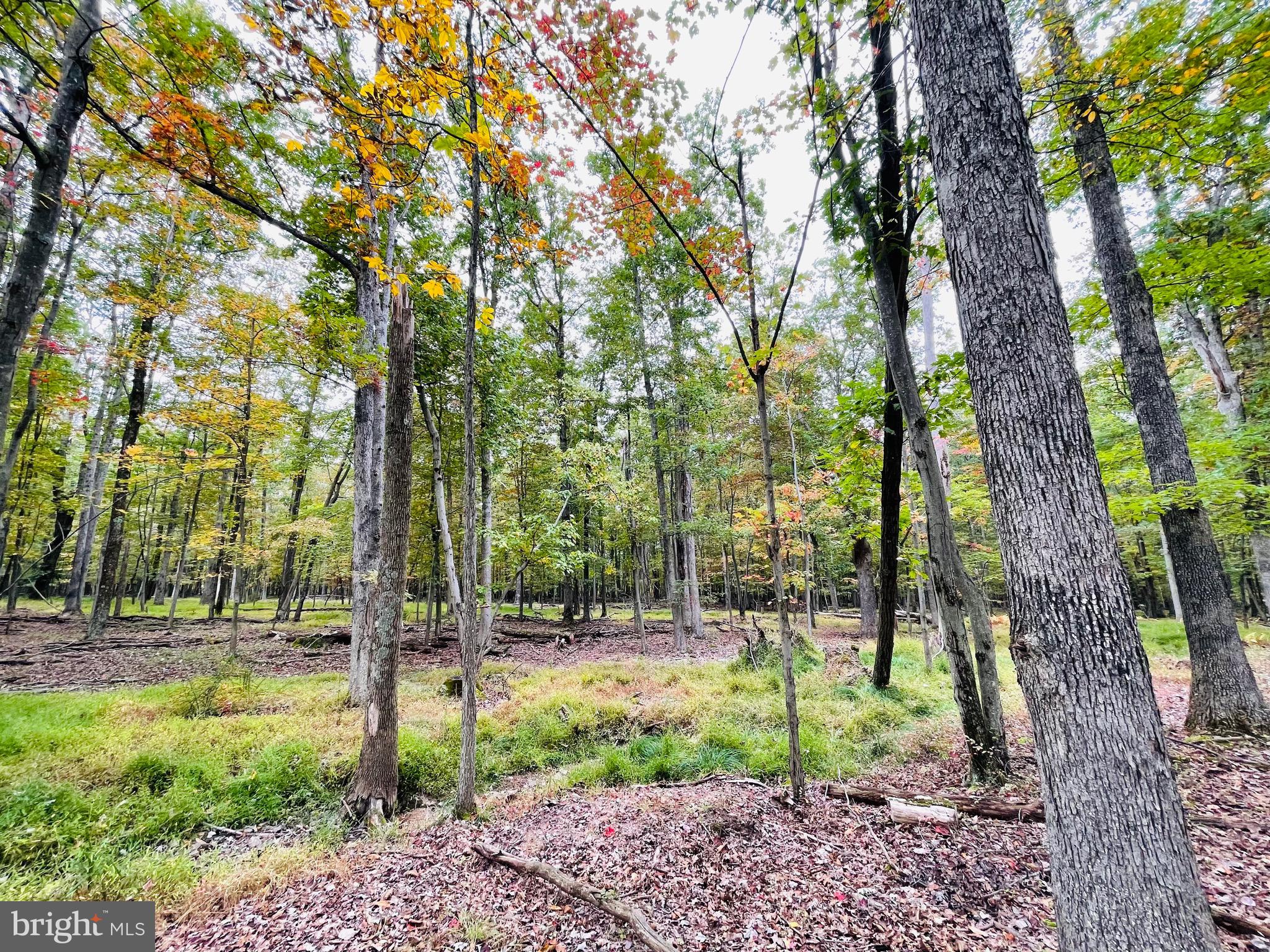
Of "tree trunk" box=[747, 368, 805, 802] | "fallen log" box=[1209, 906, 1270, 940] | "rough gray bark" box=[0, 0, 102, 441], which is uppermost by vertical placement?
"rough gray bark" box=[0, 0, 102, 441]

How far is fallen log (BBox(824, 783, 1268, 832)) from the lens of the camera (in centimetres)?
330

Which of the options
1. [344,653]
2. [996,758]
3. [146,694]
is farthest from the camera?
[344,653]

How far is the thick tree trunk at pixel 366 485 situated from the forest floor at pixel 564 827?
1.05 m

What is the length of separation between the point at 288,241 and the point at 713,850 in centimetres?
1525

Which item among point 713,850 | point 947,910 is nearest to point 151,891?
point 713,850

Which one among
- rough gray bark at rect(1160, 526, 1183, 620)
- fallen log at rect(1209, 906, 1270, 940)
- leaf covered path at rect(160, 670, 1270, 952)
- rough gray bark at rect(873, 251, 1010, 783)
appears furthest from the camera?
rough gray bark at rect(1160, 526, 1183, 620)

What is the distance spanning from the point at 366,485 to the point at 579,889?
735 centimetres

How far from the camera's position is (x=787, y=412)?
1457 centimetres

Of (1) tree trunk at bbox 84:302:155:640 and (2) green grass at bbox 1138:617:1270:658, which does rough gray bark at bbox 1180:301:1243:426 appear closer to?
(2) green grass at bbox 1138:617:1270:658

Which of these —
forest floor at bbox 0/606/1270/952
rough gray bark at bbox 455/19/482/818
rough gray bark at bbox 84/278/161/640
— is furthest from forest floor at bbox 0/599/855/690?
rough gray bark at bbox 455/19/482/818

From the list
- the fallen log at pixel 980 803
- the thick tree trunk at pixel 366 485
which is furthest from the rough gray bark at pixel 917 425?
the thick tree trunk at pixel 366 485

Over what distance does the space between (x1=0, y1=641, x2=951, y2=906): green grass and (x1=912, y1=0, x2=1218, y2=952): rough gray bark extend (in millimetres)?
3724

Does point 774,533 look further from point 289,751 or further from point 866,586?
point 866,586

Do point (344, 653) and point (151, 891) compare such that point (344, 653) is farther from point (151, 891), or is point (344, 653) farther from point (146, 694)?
point (151, 891)
